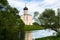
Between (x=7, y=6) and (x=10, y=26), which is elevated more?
(x=7, y=6)

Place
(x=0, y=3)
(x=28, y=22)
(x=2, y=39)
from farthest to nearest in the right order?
(x=28, y=22)
(x=0, y=3)
(x=2, y=39)

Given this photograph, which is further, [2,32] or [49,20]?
[49,20]

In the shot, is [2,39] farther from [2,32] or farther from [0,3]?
[0,3]

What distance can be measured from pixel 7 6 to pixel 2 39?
9049 mm

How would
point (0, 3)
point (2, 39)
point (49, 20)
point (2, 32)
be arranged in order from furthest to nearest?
point (49, 20), point (0, 3), point (2, 32), point (2, 39)

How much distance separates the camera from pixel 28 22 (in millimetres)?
91000

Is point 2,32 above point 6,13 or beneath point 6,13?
beneath

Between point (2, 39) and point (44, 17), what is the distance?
43.2 meters

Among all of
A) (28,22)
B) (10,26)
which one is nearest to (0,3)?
(10,26)

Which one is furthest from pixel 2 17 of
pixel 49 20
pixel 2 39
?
pixel 49 20

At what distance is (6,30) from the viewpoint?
1151 inches

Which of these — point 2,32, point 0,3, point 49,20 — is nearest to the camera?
point 2,32

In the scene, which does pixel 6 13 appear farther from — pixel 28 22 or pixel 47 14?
pixel 28 22

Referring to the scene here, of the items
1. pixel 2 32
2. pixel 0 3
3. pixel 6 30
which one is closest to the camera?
pixel 2 32
